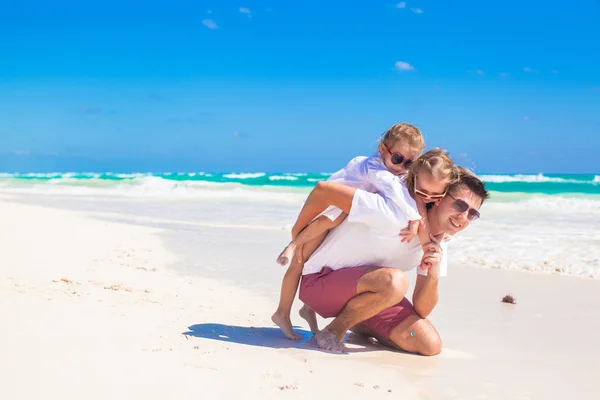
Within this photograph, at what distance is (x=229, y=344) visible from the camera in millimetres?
3629

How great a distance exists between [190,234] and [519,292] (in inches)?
226

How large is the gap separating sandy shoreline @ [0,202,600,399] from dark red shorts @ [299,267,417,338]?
186 millimetres

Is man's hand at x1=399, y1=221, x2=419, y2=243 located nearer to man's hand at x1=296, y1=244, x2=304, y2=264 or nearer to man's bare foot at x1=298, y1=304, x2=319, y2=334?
man's hand at x1=296, y1=244, x2=304, y2=264

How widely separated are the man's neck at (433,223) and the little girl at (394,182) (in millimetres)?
75

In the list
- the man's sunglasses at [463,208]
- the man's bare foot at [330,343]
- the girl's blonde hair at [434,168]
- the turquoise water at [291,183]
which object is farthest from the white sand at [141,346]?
the turquoise water at [291,183]

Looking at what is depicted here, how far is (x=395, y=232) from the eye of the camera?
3.54m

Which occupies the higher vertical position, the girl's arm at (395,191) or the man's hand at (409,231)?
the girl's arm at (395,191)

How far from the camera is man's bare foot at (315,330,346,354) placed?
366 cm

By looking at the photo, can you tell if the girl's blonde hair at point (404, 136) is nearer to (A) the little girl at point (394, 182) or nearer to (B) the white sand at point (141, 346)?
(A) the little girl at point (394, 182)

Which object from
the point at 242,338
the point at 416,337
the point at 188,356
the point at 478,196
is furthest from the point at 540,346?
the point at 188,356

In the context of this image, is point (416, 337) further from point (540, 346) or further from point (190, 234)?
point (190, 234)

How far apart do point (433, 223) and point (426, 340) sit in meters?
0.74

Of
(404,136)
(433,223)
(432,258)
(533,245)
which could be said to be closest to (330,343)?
(432,258)

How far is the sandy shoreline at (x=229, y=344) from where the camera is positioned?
274 cm
